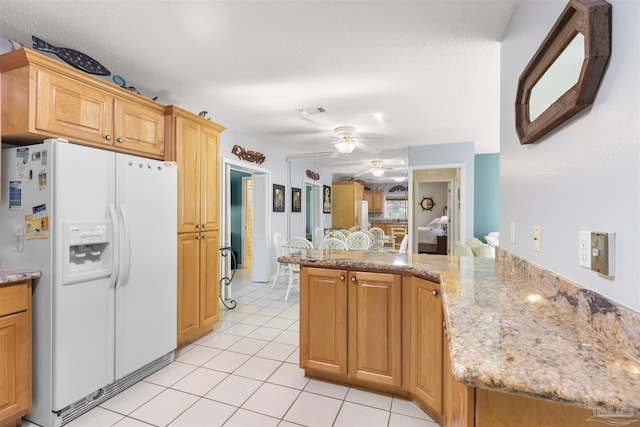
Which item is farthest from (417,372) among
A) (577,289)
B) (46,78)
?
(46,78)

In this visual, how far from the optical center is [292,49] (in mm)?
2104

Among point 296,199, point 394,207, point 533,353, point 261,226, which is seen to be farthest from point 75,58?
point 394,207

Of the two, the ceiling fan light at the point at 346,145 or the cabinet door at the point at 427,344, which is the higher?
the ceiling fan light at the point at 346,145

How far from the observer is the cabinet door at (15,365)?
1580mm

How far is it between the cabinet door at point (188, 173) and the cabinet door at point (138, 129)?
0.13 meters

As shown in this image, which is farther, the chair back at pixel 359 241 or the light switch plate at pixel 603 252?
the chair back at pixel 359 241

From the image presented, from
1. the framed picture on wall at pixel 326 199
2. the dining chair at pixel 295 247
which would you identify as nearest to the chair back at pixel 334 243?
the dining chair at pixel 295 247

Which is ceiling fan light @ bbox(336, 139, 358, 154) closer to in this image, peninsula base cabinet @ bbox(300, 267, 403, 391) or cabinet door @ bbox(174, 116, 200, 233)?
cabinet door @ bbox(174, 116, 200, 233)

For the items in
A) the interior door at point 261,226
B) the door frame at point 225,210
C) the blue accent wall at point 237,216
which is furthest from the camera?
the blue accent wall at point 237,216

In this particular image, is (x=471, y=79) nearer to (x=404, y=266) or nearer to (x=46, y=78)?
(x=404, y=266)

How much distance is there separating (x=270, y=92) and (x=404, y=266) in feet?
6.57

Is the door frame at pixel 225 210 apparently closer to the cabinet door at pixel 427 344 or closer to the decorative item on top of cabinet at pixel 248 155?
the decorative item on top of cabinet at pixel 248 155

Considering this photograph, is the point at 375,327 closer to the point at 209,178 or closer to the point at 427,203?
the point at 209,178

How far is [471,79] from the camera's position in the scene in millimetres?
2545
